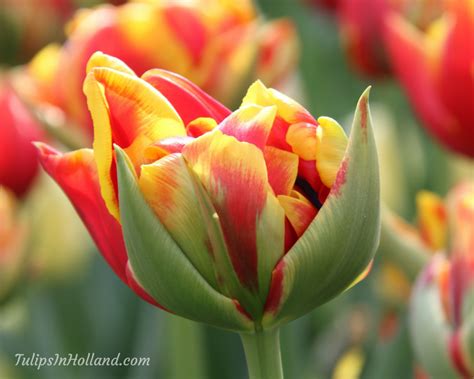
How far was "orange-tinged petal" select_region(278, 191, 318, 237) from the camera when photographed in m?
0.44

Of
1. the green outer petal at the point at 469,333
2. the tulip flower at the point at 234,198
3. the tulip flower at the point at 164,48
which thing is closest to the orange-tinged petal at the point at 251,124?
the tulip flower at the point at 234,198

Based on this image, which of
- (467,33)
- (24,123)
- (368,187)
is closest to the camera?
(368,187)

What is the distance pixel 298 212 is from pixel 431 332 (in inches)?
8.7

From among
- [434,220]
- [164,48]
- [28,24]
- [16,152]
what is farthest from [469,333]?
[28,24]

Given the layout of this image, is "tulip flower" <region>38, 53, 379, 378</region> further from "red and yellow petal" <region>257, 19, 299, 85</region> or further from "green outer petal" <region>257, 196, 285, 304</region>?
"red and yellow petal" <region>257, 19, 299, 85</region>

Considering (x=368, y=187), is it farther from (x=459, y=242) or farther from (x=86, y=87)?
(x=459, y=242)

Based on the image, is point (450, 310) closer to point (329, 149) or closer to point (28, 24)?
point (329, 149)

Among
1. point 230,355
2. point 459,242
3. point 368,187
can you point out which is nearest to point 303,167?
point 368,187

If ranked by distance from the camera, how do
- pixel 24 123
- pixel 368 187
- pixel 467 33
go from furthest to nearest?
pixel 24 123 < pixel 467 33 < pixel 368 187

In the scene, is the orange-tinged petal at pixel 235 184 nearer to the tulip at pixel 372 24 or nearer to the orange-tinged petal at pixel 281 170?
the orange-tinged petal at pixel 281 170

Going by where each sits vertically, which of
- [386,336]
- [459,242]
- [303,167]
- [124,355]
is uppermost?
[303,167]

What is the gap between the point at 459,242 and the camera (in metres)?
0.66

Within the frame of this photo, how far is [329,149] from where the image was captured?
0.44m

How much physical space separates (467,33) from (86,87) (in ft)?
1.58
